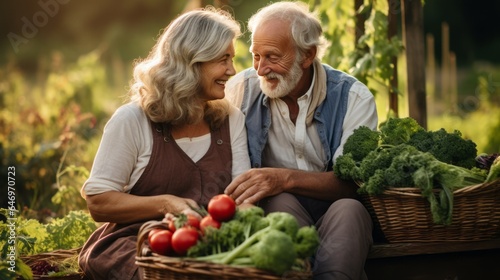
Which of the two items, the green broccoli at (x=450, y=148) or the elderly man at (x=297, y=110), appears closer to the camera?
the green broccoli at (x=450, y=148)

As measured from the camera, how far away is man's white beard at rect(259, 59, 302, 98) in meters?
4.32

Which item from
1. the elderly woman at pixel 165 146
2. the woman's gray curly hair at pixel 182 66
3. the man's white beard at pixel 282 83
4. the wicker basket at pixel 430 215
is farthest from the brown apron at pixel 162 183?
the wicker basket at pixel 430 215

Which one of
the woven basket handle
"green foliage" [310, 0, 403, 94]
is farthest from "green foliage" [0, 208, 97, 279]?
"green foliage" [310, 0, 403, 94]

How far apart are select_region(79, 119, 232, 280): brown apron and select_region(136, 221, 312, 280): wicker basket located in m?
0.50

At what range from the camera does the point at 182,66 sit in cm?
397

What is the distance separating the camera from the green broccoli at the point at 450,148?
393 cm

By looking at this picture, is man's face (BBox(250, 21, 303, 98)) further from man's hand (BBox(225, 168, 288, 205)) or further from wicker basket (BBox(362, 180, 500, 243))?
wicker basket (BBox(362, 180, 500, 243))

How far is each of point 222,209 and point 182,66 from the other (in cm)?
103

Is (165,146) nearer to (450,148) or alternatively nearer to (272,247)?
(272,247)

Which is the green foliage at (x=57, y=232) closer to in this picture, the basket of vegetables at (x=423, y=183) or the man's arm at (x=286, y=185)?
the man's arm at (x=286, y=185)

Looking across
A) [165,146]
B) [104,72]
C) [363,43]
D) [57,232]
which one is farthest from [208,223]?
[104,72]

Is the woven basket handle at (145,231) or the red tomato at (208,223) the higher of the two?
the red tomato at (208,223)

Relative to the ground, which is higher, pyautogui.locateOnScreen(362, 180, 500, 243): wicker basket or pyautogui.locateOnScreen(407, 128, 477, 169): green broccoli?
pyautogui.locateOnScreen(407, 128, 477, 169): green broccoli

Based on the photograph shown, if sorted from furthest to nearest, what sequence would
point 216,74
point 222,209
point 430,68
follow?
point 430,68, point 216,74, point 222,209
